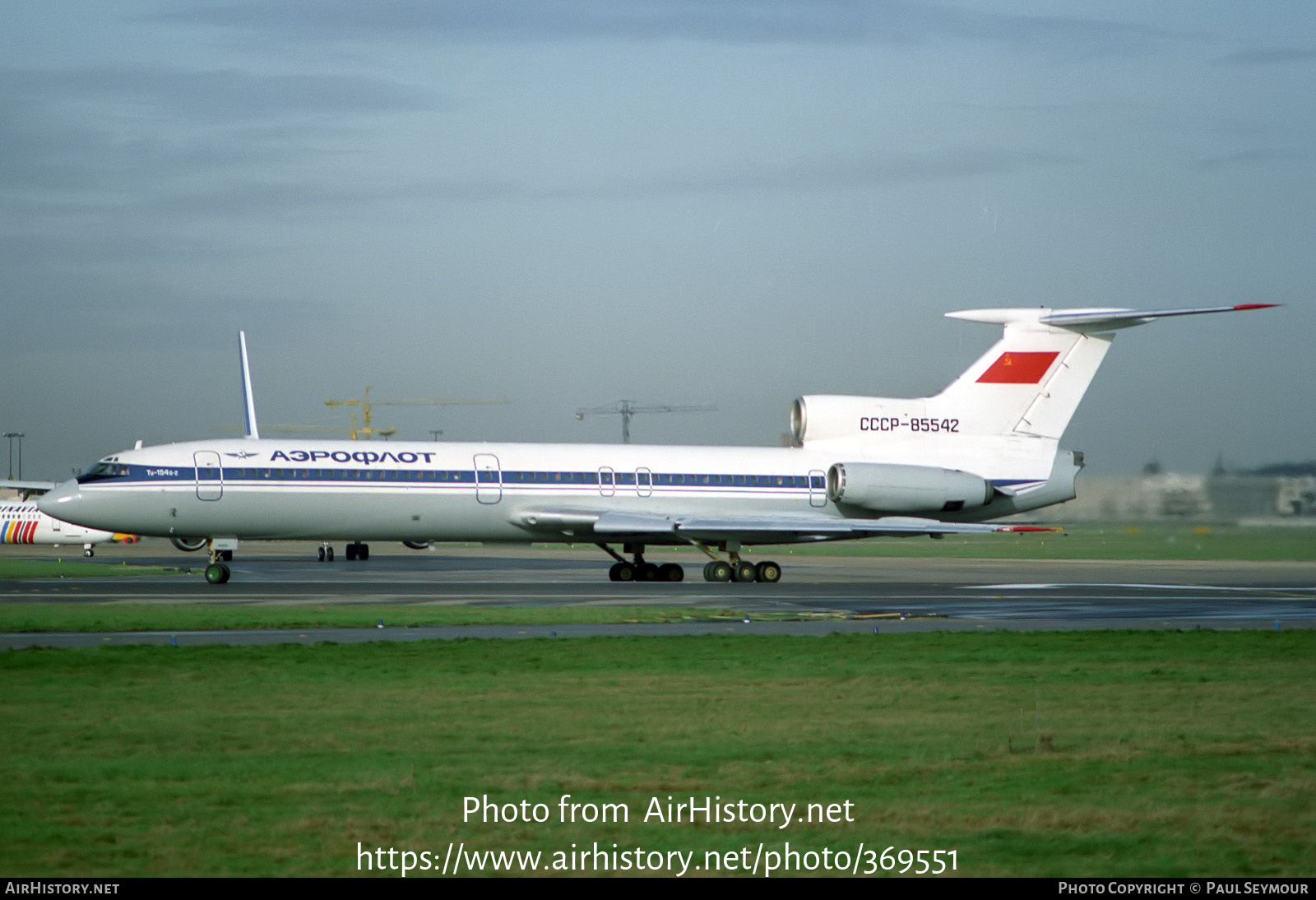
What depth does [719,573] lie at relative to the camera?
4084 cm

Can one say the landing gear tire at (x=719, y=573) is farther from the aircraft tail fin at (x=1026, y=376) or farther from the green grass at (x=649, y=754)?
the green grass at (x=649, y=754)

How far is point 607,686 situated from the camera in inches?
609

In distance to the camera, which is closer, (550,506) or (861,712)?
(861,712)

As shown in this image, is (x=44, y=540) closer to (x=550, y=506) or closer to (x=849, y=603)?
(x=550, y=506)

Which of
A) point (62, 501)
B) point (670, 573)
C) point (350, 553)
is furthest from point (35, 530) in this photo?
point (670, 573)

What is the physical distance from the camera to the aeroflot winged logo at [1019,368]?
146 ft

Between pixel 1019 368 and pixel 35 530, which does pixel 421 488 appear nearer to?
pixel 1019 368

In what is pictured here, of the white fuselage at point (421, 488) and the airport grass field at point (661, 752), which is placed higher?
the white fuselage at point (421, 488)

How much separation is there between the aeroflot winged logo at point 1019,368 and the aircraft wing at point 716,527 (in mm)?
5832

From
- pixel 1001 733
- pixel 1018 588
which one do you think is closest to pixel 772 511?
pixel 1018 588

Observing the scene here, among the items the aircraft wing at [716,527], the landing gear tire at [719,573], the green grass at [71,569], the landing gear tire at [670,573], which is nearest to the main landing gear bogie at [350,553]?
the green grass at [71,569]

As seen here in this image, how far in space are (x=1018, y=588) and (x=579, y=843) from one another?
29443 millimetres

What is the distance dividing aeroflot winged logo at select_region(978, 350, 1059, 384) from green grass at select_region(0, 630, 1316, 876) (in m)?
26.3

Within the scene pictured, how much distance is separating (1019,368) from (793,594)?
50.5 feet
